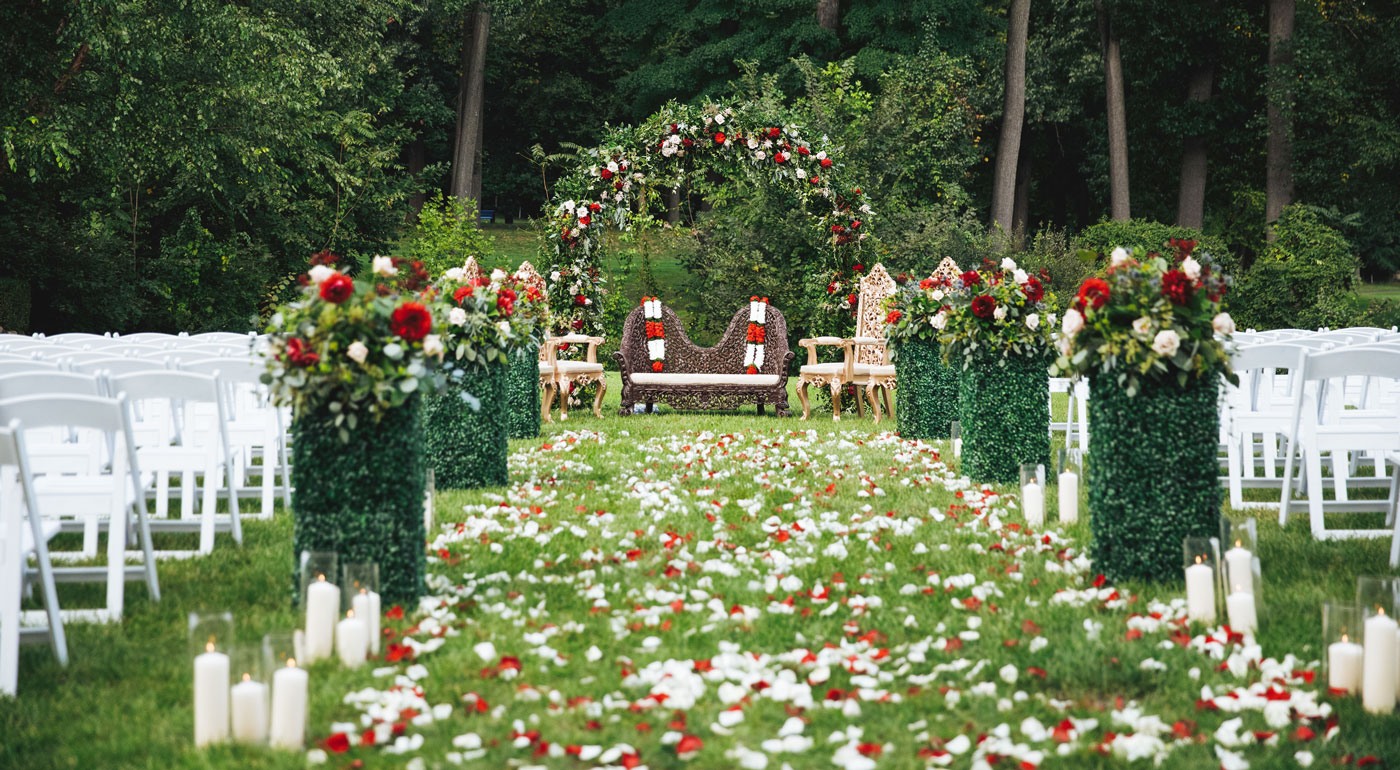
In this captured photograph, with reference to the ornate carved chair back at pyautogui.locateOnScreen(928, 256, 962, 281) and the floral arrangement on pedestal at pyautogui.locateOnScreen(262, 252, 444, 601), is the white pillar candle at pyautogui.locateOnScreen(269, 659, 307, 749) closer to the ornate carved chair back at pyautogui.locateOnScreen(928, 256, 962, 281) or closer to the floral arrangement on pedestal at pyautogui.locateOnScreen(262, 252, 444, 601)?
the floral arrangement on pedestal at pyautogui.locateOnScreen(262, 252, 444, 601)

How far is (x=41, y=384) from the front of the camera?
4504mm

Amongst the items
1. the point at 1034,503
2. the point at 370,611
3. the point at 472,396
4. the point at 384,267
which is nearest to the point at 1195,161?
the point at 1034,503

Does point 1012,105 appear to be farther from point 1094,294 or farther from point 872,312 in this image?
point 1094,294

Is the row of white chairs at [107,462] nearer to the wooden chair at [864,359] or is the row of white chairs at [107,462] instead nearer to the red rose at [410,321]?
the red rose at [410,321]

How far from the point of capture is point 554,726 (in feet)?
11.3

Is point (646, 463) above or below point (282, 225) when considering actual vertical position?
below

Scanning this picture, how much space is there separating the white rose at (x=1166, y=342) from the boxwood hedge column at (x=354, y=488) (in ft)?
10.2

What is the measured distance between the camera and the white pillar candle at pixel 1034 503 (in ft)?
20.8

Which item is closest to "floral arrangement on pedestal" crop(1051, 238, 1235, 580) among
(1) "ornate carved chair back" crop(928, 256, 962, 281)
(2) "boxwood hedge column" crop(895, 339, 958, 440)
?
(2) "boxwood hedge column" crop(895, 339, 958, 440)

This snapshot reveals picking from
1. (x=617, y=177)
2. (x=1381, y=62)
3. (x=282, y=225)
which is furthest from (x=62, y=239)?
(x=1381, y=62)

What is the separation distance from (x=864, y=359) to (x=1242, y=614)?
971 cm

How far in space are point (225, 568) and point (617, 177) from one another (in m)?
9.84

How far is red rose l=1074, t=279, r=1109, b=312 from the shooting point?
5.13m

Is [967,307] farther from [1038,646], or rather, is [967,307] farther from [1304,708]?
[1304,708]
